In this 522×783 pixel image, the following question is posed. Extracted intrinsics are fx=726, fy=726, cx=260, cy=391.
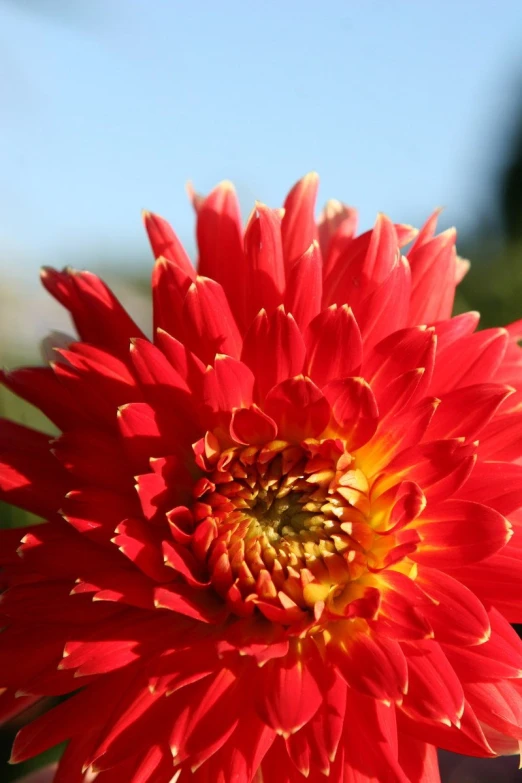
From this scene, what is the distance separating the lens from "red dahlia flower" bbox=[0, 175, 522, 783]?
0.64 meters

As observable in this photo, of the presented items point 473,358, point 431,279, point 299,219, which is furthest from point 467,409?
point 299,219

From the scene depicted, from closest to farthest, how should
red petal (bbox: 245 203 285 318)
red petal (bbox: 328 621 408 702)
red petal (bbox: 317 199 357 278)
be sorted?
red petal (bbox: 328 621 408 702) < red petal (bbox: 245 203 285 318) < red petal (bbox: 317 199 357 278)

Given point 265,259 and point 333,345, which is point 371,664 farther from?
point 265,259

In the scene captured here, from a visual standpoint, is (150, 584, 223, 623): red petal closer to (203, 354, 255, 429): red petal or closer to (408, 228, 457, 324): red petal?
(203, 354, 255, 429): red petal

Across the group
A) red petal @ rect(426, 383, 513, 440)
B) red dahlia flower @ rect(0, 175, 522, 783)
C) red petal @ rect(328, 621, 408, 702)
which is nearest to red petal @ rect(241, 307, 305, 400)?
red dahlia flower @ rect(0, 175, 522, 783)

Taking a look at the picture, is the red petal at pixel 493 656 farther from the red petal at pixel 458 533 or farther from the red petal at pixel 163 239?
the red petal at pixel 163 239

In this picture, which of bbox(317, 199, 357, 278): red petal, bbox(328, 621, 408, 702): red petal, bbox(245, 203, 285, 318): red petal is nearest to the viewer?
bbox(328, 621, 408, 702): red petal

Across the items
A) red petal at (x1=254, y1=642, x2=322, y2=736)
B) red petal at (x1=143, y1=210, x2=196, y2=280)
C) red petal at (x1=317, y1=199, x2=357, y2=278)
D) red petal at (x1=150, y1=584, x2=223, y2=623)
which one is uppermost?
red petal at (x1=143, y1=210, x2=196, y2=280)

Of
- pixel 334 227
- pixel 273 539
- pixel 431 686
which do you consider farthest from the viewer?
pixel 334 227

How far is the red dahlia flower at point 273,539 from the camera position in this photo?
2.09 feet

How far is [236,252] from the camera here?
0.78 m

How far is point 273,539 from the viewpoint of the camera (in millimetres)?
722

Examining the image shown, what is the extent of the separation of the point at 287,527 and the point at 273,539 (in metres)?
0.02

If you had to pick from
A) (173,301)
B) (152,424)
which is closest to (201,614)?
(152,424)
